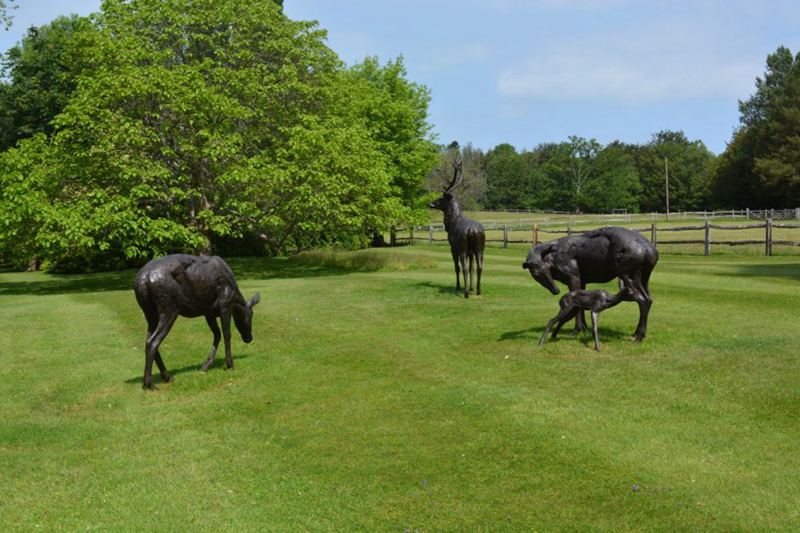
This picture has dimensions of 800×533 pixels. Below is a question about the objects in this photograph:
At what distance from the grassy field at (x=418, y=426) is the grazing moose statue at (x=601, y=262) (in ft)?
3.33

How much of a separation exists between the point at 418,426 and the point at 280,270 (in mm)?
26621

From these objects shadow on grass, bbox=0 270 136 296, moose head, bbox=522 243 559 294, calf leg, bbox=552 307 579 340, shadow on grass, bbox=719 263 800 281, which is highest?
moose head, bbox=522 243 559 294

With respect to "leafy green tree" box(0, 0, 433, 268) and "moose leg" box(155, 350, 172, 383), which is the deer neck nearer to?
"leafy green tree" box(0, 0, 433, 268)

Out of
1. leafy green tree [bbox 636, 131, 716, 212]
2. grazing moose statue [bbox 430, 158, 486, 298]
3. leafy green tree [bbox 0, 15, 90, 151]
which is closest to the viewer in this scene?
grazing moose statue [bbox 430, 158, 486, 298]

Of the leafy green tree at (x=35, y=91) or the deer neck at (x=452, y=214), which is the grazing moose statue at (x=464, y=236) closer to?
the deer neck at (x=452, y=214)

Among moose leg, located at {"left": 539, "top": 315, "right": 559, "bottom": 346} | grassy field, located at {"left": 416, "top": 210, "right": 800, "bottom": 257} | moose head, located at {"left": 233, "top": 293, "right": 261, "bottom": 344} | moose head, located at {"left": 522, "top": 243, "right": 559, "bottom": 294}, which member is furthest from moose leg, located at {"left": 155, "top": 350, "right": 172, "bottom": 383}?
grassy field, located at {"left": 416, "top": 210, "right": 800, "bottom": 257}

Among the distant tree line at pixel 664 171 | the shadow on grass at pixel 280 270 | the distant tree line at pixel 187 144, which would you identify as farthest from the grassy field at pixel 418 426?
the distant tree line at pixel 664 171

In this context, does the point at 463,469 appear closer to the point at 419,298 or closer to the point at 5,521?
the point at 5,521

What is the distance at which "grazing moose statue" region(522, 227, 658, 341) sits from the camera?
12.8 meters

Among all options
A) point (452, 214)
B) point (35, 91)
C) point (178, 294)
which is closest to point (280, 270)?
point (452, 214)

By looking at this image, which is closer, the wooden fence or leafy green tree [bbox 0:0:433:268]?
leafy green tree [bbox 0:0:433:268]

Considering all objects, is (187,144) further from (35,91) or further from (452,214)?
(35,91)

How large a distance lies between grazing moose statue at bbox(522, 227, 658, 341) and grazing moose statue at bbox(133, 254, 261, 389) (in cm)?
584

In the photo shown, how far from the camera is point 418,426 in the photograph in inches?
370
